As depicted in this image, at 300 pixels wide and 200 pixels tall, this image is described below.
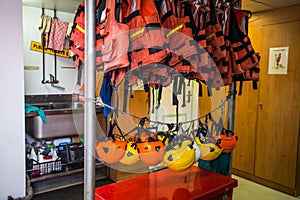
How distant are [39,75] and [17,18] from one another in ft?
3.32

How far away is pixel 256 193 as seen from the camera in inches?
125

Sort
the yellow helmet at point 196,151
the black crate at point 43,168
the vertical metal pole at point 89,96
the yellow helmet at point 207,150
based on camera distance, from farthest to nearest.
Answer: the black crate at point 43,168 → the yellow helmet at point 207,150 → the yellow helmet at point 196,151 → the vertical metal pole at point 89,96

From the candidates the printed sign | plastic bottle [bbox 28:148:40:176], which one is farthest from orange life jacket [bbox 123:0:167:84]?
the printed sign

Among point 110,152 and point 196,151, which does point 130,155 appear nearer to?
point 110,152

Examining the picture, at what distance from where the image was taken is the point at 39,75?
140 inches

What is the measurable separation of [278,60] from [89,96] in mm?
2616

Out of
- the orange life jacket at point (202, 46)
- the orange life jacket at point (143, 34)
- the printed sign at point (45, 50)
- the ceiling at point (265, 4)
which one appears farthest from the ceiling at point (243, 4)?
the orange life jacket at point (143, 34)

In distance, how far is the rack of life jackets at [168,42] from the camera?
1350mm

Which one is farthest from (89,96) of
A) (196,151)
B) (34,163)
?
(34,163)

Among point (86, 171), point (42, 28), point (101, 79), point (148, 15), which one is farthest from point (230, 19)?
point (42, 28)

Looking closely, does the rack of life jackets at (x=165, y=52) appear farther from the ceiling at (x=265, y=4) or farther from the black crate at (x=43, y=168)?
the black crate at (x=43, y=168)

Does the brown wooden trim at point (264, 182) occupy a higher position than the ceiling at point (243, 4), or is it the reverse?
the ceiling at point (243, 4)

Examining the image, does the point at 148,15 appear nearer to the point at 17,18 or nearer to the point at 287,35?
the point at 17,18

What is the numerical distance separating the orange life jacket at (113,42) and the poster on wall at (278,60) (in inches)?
95.3
